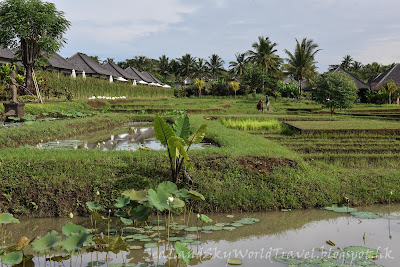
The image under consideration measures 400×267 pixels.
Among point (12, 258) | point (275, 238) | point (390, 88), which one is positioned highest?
point (390, 88)

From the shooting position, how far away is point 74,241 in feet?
10.2

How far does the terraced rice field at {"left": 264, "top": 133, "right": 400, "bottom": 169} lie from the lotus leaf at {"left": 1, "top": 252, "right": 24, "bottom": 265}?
18.8ft

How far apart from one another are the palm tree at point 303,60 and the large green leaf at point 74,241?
131ft

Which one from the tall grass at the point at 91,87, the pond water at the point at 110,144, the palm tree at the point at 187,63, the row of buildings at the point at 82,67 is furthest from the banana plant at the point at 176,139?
the palm tree at the point at 187,63

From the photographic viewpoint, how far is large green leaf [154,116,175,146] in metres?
5.24

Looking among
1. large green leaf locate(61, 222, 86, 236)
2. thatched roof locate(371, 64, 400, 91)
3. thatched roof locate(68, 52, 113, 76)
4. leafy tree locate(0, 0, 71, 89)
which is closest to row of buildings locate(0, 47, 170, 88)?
thatched roof locate(68, 52, 113, 76)

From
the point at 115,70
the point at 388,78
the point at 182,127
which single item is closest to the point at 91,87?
the point at 115,70

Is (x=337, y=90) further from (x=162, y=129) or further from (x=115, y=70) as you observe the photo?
(x=115, y=70)

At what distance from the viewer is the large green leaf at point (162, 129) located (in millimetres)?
Answer: 5238

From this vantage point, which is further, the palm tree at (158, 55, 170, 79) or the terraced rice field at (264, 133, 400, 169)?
the palm tree at (158, 55, 170, 79)

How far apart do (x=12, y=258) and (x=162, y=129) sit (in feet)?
8.82

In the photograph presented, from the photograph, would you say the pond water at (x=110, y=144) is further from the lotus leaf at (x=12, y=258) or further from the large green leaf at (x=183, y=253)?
the large green leaf at (x=183, y=253)

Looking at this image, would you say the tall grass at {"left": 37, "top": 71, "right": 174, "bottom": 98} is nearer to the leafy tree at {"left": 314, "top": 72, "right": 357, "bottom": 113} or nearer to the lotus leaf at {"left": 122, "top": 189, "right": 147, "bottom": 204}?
the leafy tree at {"left": 314, "top": 72, "right": 357, "bottom": 113}

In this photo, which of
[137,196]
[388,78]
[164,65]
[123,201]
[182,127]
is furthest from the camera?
[164,65]
